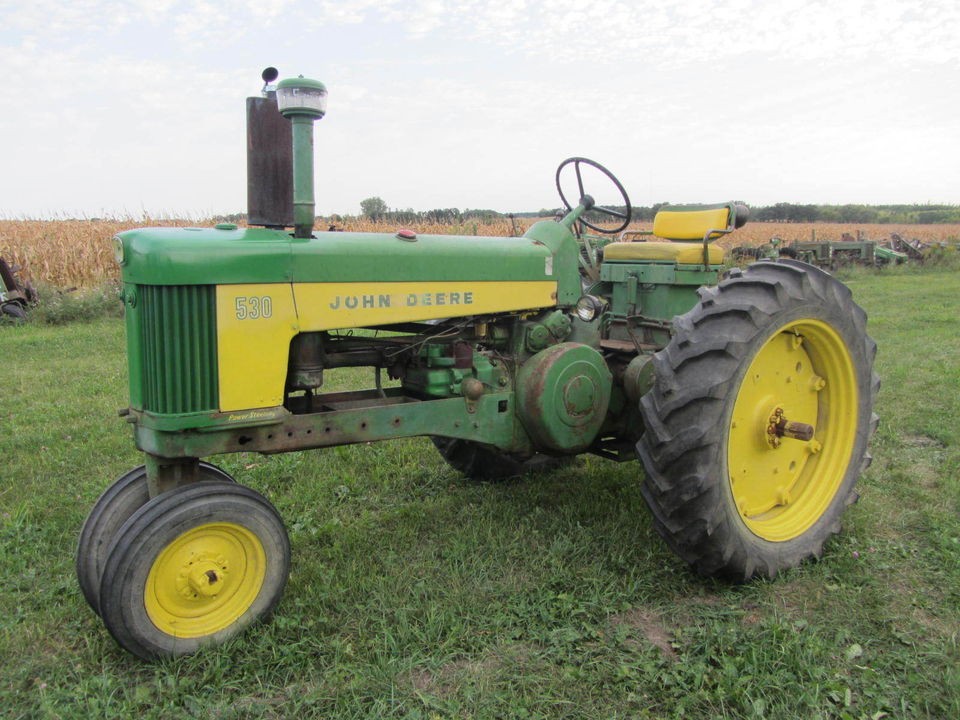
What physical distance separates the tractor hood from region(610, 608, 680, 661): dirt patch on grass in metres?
1.48

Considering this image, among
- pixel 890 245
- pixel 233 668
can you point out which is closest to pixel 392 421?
pixel 233 668

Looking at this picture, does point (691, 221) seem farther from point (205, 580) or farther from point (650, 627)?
point (205, 580)

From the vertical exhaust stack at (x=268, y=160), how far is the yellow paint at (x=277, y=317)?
419mm

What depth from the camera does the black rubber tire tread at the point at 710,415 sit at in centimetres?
305

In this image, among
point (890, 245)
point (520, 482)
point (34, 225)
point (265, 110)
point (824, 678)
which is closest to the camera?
point (824, 678)

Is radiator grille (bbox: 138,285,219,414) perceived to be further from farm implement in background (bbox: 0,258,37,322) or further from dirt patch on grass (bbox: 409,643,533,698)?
farm implement in background (bbox: 0,258,37,322)

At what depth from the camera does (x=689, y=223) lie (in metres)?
5.08

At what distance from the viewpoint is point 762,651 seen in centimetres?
275

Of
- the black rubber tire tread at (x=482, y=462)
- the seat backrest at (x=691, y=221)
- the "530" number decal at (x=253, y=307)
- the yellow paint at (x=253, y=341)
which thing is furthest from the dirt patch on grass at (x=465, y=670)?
the seat backrest at (x=691, y=221)

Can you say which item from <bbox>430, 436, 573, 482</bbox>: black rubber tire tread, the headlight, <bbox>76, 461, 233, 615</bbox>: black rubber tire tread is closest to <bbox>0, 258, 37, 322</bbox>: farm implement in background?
<bbox>430, 436, 573, 482</bbox>: black rubber tire tread

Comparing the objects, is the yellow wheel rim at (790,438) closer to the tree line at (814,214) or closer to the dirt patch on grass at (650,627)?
the dirt patch on grass at (650,627)

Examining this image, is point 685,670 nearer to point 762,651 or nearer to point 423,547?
point 762,651

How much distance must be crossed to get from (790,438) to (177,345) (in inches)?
105

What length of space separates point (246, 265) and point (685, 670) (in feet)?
6.73
